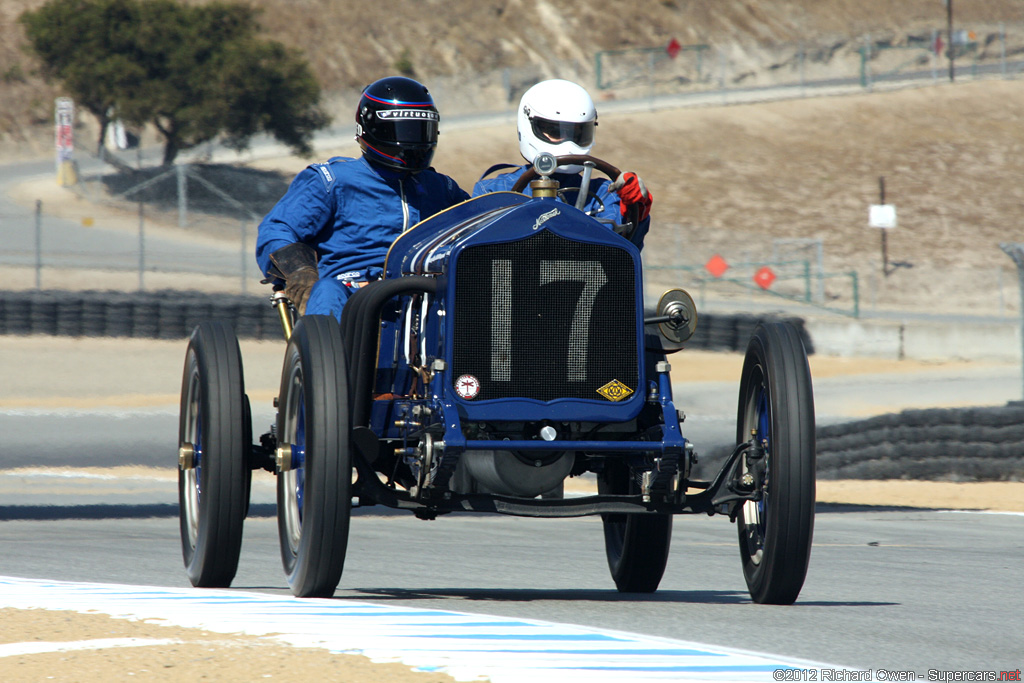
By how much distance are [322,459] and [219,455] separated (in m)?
0.77

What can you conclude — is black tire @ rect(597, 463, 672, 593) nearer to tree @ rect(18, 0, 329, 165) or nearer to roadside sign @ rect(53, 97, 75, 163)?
roadside sign @ rect(53, 97, 75, 163)

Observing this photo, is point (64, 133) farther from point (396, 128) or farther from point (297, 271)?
point (297, 271)

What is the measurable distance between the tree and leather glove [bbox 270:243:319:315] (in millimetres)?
38399

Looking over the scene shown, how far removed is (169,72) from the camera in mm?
44781

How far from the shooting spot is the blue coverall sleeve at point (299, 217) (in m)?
6.70

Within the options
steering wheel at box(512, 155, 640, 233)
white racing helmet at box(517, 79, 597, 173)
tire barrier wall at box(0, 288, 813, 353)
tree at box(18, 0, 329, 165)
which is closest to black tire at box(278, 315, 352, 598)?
steering wheel at box(512, 155, 640, 233)

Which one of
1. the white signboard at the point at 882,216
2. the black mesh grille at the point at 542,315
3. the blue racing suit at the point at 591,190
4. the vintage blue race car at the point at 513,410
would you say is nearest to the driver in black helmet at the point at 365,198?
the blue racing suit at the point at 591,190

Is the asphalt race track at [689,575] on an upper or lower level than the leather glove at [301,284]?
lower

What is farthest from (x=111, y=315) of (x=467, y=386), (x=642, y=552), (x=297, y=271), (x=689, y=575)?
(x=467, y=386)

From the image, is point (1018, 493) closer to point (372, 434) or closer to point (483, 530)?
point (483, 530)

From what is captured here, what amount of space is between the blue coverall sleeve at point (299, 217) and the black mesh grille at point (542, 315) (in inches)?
54.2

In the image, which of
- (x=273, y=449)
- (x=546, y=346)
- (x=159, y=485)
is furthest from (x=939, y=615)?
(x=159, y=485)

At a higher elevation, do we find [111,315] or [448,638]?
[111,315]

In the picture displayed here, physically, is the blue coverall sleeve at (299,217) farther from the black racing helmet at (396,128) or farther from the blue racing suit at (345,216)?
the black racing helmet at (396,128)
